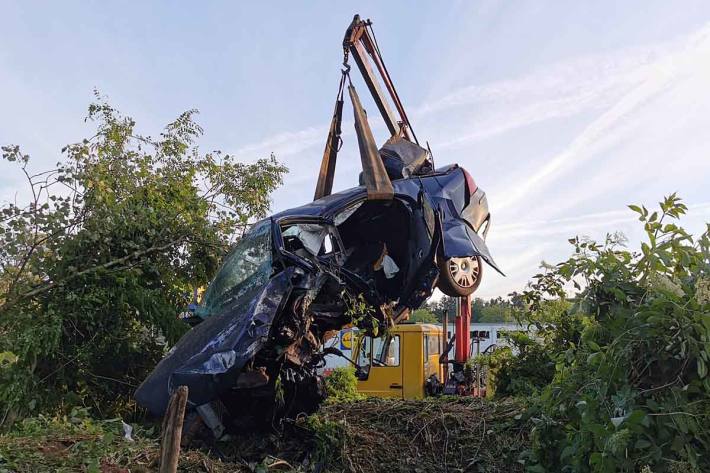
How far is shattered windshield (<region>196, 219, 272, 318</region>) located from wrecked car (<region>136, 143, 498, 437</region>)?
1 centimetres

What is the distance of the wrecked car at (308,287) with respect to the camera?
4.96m

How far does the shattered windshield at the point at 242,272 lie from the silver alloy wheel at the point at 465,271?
2339mm

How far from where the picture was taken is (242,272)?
6066 mm

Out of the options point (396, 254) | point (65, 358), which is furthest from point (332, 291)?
point (65, 358)

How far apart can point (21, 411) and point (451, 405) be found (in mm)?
4816

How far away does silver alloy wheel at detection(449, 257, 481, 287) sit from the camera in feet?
24.3

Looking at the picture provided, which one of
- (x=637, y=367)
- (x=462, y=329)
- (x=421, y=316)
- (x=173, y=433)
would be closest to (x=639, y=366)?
(x=637, y=367)

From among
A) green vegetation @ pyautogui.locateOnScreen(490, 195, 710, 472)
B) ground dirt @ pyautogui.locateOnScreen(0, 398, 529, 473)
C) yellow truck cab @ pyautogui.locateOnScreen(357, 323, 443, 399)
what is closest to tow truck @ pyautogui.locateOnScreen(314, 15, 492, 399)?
yellow truck cab @ pyautogui.locateOnScreen(357, 323, 443, 399)

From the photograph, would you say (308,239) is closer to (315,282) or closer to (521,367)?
(315,282)

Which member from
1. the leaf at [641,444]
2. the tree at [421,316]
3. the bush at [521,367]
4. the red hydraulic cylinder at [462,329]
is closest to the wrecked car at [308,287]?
the tree at [421,316]

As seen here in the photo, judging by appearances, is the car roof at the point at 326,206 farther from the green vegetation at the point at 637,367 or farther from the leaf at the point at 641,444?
the leaf at the point at 641,444

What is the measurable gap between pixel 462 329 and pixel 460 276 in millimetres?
3966

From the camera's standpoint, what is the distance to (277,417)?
5.84 m

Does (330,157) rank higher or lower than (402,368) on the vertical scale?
higher
